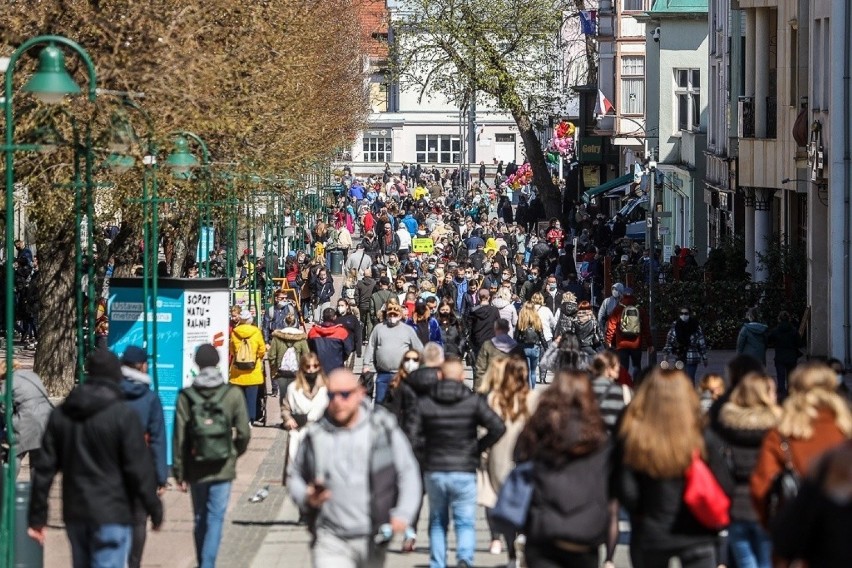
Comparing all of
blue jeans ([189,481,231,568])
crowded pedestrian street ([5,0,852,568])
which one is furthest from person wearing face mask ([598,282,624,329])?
blue jeans ([189,481,231,568])

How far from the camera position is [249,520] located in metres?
15.3

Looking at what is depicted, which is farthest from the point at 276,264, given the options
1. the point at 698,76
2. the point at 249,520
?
the point at 249,520

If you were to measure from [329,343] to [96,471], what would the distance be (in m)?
11.2

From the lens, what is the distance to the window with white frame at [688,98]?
164 ft

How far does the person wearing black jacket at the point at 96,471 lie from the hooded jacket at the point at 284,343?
10.8 meters

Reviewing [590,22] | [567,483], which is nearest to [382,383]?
[567,483]

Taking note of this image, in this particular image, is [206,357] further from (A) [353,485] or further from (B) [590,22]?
(B) [590,22]

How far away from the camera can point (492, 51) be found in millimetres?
62000

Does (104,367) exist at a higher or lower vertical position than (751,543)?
higher

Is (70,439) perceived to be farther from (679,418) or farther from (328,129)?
(328,129)

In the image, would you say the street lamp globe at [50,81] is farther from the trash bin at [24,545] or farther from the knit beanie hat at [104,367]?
the trash bin at [24,545]

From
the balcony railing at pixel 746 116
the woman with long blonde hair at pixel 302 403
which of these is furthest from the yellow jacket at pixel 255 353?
the balcony railing at pixel 746 116

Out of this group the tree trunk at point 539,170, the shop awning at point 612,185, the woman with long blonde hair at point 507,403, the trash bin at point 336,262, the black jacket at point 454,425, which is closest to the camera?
the black jacket at point 454,425

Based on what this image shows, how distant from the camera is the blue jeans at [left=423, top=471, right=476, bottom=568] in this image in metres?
11.5
